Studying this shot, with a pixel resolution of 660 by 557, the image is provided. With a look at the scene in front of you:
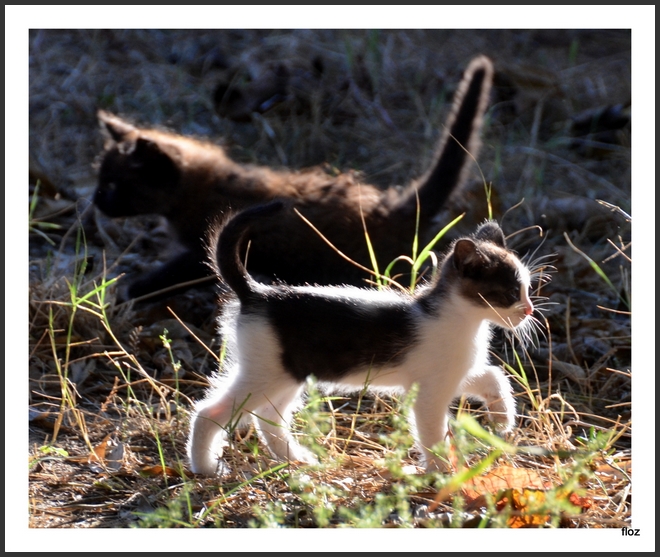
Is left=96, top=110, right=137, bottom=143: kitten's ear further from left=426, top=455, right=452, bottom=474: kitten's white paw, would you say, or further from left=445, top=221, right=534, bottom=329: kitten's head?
left=426, top=455, right=452, bottom=474: kitten's white paw

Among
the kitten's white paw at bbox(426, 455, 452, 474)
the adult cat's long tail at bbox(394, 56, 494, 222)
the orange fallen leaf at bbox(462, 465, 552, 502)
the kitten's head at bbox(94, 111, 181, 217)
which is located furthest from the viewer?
the kitten's head at bbox(94, 111, 181, 217)

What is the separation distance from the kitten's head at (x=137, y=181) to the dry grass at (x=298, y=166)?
23 centimetres

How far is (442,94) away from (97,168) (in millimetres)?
2411

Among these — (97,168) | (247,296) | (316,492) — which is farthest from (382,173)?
(316,492)

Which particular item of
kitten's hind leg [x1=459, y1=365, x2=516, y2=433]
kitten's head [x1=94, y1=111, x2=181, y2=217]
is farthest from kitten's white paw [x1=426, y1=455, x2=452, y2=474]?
kitten's head [x1=94, y1=111, x2=181, y2=217]

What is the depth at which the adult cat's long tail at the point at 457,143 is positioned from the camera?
352 centimetres

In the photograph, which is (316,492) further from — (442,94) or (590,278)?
(442,94)

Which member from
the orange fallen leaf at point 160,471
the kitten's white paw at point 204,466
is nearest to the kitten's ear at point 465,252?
the kitten's white paw at point 204,466

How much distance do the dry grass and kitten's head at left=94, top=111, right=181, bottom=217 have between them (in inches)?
9.0

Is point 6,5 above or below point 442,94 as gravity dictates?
above

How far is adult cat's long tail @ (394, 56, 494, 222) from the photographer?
3.52 meters

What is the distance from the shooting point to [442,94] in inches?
214

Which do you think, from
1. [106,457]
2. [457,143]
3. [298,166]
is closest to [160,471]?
[106,457]

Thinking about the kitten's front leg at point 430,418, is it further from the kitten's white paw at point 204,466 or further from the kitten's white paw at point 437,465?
the kitten's white paw at point 204,466
